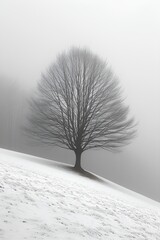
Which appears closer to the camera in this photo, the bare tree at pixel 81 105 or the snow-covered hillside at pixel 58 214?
the snow-covered hillside at pixel 58 214

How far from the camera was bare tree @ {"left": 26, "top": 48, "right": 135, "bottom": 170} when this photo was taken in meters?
26.3

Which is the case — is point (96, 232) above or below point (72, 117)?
below

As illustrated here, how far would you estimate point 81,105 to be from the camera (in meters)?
26.4

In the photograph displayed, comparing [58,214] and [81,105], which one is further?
[81,105]

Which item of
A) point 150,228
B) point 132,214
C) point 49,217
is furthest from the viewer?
point 132,214

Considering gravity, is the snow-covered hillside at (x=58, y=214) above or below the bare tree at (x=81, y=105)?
below

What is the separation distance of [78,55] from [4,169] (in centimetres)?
1631

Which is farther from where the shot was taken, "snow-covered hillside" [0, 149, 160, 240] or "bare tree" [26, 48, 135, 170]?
"bare tree" [26, 48, 135, 170]

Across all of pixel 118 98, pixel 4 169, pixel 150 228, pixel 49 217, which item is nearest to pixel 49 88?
pixel 118 98

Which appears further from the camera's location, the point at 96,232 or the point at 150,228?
the point at 150,228

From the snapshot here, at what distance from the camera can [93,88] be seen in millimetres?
26750

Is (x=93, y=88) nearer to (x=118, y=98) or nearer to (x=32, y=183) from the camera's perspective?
(x=118, y=98)

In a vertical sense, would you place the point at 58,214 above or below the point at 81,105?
below

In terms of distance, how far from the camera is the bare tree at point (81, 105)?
1034 inches
